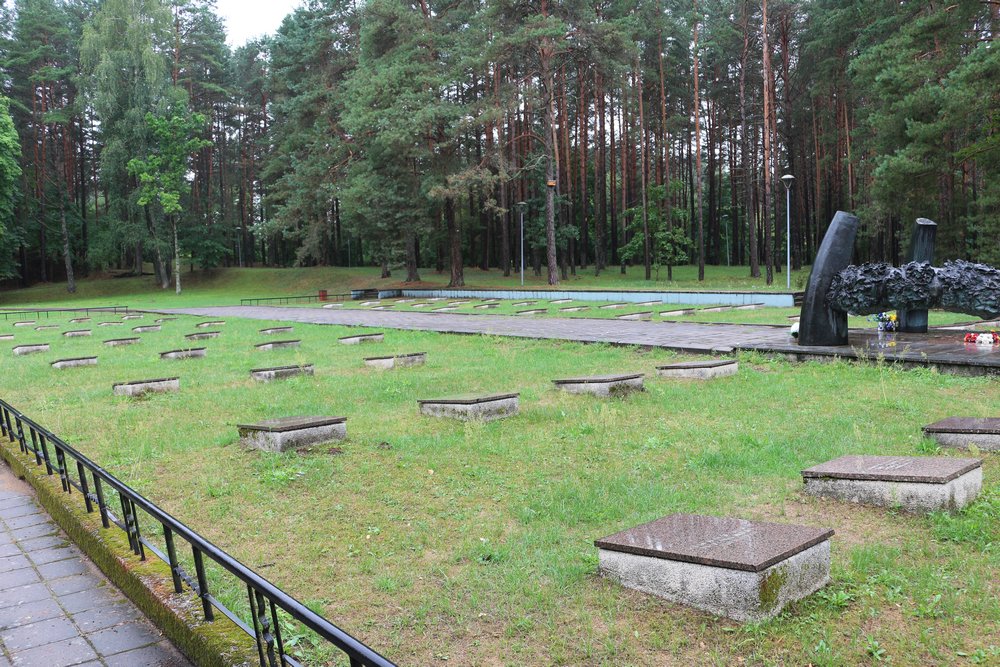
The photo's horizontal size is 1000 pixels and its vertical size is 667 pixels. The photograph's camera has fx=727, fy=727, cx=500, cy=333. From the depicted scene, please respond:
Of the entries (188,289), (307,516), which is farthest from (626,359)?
(188,289)

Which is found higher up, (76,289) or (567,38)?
(567,38)

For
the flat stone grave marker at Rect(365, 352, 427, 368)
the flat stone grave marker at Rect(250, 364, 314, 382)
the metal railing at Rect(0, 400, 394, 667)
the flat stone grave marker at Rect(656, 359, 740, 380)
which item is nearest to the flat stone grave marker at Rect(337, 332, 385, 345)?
the flat stone grave marker at Rect(365, 352, 427, 368)

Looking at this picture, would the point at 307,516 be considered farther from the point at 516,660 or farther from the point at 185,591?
the point at 516,660

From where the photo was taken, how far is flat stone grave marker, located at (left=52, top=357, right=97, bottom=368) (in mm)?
13430

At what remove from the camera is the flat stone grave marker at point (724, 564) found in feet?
10.9

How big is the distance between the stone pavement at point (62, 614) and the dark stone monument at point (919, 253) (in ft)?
43.7

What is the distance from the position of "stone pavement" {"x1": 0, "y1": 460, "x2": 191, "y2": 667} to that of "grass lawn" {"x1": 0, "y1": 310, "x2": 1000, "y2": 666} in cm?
51

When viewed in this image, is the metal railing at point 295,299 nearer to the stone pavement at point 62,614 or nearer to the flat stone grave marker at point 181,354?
the flat stone grave marker at point 181,354

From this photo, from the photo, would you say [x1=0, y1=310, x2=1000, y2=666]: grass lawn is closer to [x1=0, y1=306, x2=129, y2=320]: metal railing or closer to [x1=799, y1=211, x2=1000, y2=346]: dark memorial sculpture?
[x1=799, y1=211, x2=1000, y2=346]: dark memorial sculpture

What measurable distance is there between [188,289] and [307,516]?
50581 mm

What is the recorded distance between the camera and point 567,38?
3269 centimetres

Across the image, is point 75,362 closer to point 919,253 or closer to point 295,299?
point 919,253

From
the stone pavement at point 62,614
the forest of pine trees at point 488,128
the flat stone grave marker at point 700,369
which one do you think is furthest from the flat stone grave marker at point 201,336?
the forest of pine trees at point 488,128

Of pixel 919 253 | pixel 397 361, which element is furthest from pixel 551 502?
pixel 919 253
